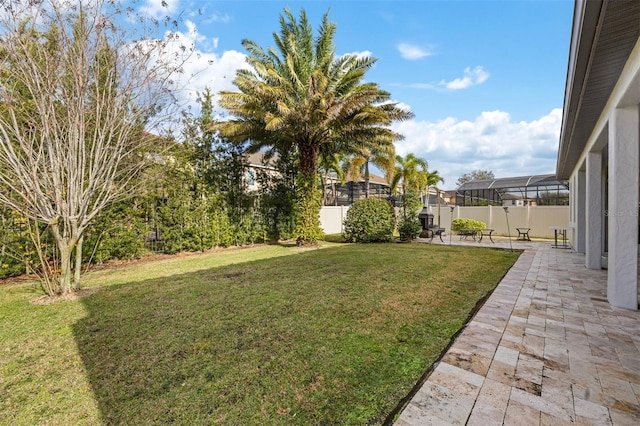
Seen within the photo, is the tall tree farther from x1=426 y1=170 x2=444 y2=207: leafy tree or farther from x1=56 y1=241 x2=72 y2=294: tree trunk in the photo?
x1=56 y1=241 x2=72 y2=294: tree trunk

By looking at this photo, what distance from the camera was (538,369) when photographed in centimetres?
258

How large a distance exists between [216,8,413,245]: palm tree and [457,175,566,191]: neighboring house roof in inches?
448

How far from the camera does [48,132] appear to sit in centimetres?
443

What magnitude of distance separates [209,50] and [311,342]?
653 centimetres

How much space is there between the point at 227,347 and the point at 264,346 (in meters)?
0.38

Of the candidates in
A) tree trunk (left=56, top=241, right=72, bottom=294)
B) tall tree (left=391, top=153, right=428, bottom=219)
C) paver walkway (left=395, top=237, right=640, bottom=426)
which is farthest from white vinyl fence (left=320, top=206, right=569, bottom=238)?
tree trunk (left=56, top=241, right=72, bottom=294)

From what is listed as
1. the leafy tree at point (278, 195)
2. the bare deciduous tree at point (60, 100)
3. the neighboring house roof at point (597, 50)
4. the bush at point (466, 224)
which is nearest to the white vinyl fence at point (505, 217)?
the bush at point (466, 224)

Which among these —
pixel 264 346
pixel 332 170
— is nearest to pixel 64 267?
pixel 264 346

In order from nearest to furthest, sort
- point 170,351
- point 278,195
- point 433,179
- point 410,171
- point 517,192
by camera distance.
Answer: point 170,351
point 278,195
point 517,192
point 410,171
point 433,179

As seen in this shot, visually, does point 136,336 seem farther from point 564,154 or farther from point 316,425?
point 564,154

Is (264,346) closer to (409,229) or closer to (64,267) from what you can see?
(64,267)

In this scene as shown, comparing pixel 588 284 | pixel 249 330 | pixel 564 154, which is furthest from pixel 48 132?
pixel 564 154

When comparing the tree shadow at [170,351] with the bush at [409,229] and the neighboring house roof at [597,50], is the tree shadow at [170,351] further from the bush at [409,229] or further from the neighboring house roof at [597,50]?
the bush at [409,229]

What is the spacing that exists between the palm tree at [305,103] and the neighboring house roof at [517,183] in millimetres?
11382
